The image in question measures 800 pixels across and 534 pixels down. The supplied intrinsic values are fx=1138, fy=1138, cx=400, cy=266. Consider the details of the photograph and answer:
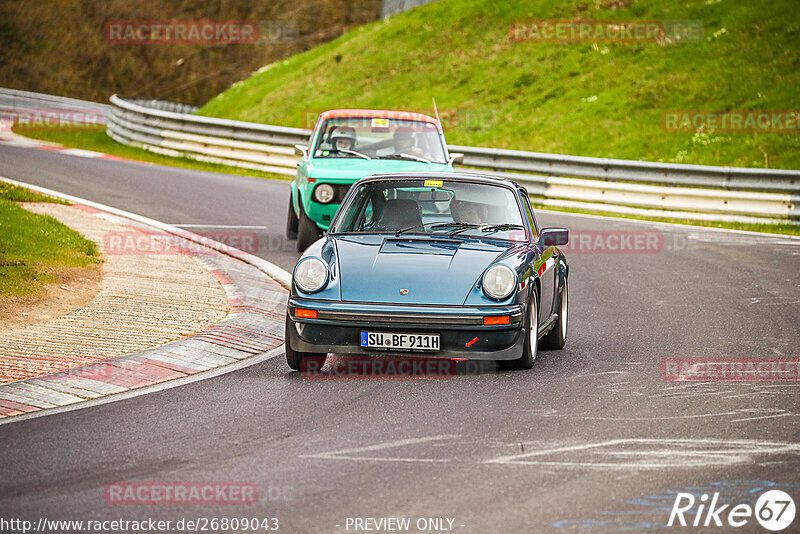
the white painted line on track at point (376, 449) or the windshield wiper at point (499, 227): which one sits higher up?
the windshield wiper at point (499, 227)

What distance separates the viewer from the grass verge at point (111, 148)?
2434 cm

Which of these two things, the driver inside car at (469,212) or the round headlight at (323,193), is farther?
the round headlight at (323,193)

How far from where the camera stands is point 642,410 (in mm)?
6992

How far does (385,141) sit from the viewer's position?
47.9ft

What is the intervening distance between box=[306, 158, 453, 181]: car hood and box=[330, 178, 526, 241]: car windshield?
410cm

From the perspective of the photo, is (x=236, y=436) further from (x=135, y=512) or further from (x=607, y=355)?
(x=607, y=355)

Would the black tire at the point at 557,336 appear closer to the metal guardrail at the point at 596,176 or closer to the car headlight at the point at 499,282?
the car headlight at the point at 499,282

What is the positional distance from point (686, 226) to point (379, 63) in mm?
18085

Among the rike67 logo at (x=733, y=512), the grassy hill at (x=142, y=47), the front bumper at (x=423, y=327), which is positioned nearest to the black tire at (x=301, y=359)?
the front bumper at (x=423, y=327)

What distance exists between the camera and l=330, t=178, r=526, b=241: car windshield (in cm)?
898

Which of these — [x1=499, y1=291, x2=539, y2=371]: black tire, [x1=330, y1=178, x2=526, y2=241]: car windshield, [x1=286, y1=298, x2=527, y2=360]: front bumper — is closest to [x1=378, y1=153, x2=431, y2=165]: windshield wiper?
[x1=330, y1=178, x2=526, y2=241]: car windshield

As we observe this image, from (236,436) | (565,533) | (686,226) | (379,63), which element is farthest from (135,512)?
(379,63)

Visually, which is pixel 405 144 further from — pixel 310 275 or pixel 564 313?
pixel 310 275

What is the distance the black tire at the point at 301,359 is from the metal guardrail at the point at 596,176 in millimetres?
12444
